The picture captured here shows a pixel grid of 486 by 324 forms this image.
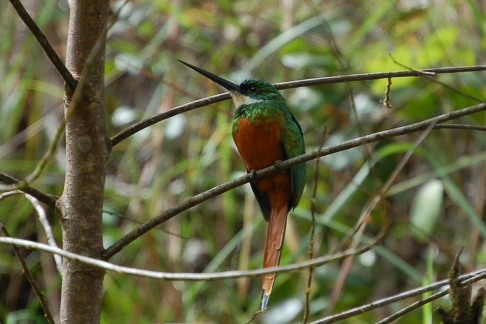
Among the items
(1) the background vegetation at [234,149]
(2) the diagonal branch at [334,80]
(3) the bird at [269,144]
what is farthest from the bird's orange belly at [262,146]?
(2) the diagonal branch at [334,80]

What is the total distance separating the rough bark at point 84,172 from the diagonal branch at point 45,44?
26mm

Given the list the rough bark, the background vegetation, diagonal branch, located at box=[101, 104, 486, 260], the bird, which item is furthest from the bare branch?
the background vegetation

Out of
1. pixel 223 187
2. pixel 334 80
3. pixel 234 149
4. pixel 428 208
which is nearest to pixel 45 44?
pixel 223 187

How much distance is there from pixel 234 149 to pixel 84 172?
6.43ft

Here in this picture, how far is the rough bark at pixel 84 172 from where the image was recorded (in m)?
1.03

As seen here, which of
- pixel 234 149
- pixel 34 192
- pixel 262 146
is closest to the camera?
pixel 34 192

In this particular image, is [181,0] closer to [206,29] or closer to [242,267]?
[206,29]

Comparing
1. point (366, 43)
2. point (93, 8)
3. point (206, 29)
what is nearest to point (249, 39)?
point (206, 29)

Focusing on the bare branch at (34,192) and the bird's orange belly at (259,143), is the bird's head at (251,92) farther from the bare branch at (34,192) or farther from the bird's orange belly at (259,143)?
the bare branch at (34,192)

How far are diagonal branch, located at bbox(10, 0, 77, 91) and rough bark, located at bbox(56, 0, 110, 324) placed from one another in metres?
0.03

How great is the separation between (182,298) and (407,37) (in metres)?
1.96

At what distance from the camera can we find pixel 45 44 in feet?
3.16

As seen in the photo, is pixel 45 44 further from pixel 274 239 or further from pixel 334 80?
pixel 274 239

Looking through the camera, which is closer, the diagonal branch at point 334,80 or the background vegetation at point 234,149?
the diagonal branch at point 334,80
